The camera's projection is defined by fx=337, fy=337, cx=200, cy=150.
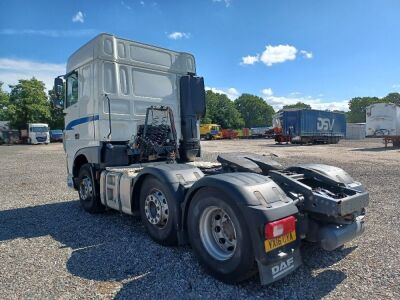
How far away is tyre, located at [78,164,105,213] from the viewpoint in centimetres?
649

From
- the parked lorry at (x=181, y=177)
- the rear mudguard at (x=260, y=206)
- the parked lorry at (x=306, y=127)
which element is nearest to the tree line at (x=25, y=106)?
the parked lorry at (x=306, y=127)

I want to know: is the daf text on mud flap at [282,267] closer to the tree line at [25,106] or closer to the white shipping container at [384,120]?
the white shipping container at [384,120]

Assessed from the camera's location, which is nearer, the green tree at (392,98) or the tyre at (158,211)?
the tyre at (158,211)

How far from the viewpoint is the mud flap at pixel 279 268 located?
10.4ft

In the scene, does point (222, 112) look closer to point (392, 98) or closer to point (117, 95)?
point (392, 98)

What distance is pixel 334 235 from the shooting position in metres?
3.61

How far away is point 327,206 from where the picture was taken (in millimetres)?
3562

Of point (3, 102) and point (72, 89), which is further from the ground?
point (3, 102)

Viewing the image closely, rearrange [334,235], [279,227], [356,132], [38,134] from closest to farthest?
1. [279,227]
2. [334,235]
3. [38,134]
4. [356,132]

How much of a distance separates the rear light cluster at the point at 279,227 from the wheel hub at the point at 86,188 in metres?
4.43

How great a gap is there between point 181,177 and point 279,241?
171 centimetres

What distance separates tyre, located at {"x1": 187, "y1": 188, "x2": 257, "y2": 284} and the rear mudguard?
4.4 inches

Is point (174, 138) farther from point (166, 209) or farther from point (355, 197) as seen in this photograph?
point (355, 197)

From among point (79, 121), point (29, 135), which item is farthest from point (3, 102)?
point (79, 121)
